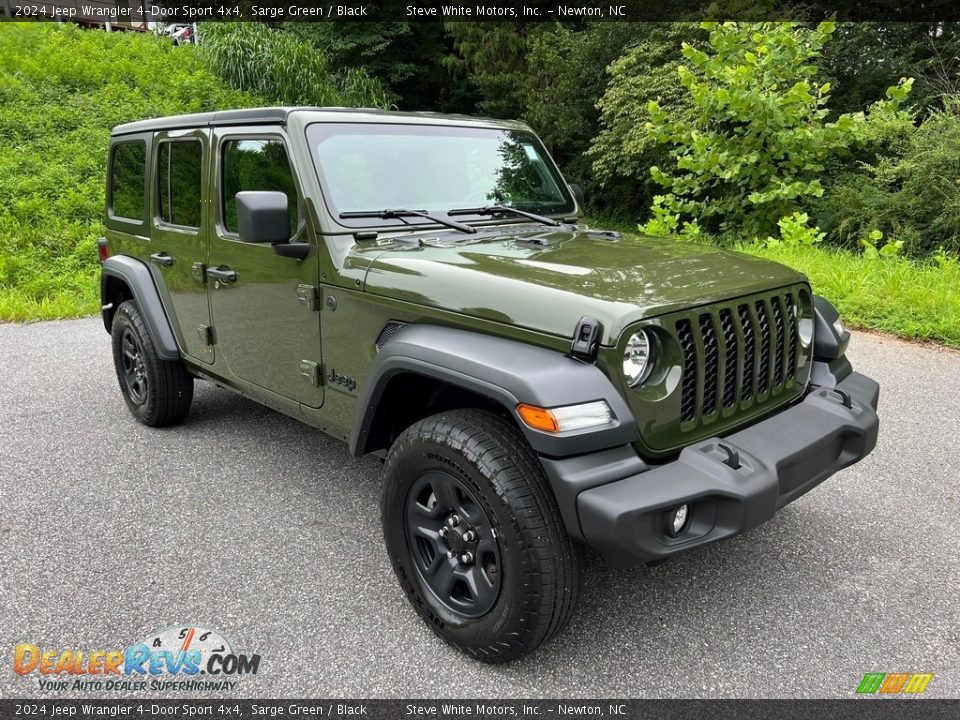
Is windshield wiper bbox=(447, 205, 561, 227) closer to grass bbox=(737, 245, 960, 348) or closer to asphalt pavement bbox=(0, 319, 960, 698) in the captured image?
asphalt pavement bbox=(0, 319, 960, 698)

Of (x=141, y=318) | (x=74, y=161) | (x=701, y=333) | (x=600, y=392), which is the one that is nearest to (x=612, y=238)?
(x=701, y=333)

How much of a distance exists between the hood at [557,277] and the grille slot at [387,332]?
107mm

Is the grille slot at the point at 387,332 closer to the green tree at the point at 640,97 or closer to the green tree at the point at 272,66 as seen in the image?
the green tree at the point at 640,97

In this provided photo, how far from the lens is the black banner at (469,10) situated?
14.1 m

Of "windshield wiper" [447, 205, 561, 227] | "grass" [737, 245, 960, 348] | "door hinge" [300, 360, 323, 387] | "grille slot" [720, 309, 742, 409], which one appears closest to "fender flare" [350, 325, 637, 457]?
"grille slot" [720, 309, 742, 409]

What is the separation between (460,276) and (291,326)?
1030 millimetres

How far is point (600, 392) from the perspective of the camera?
7.02ft

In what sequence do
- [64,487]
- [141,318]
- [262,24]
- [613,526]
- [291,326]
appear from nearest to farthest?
[613,526] → [291,326] → [64,487] → [141,318] → [262,24]

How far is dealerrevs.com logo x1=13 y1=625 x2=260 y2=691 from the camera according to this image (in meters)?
2.36

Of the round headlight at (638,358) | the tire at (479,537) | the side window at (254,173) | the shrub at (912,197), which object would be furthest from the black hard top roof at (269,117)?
the shrub at (912,197)

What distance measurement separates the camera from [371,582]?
2.89m

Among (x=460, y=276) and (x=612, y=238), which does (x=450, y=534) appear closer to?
(x=460, y=276)

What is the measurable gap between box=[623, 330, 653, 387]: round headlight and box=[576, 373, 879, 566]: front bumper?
0.28 meters

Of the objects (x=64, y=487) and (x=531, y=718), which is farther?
(x=64, y=487)
